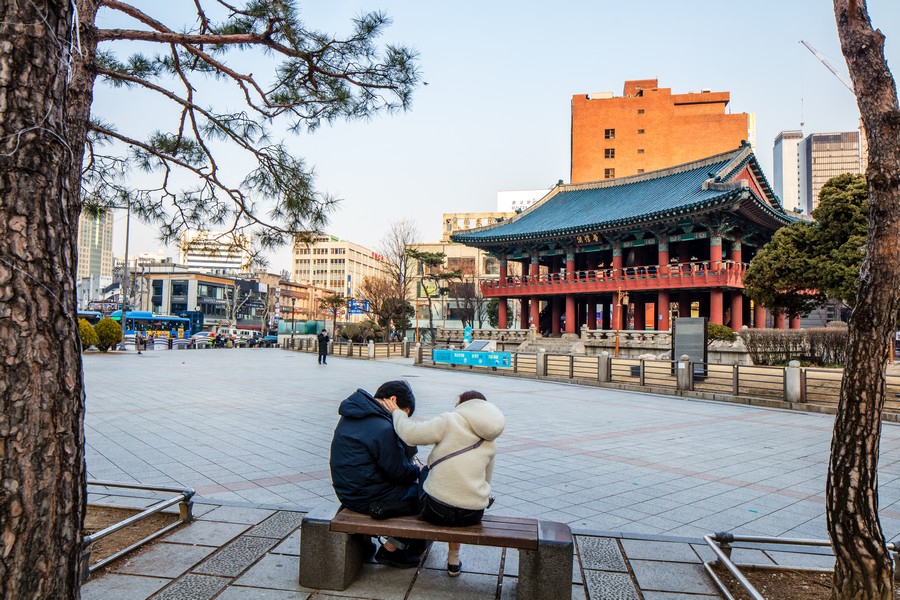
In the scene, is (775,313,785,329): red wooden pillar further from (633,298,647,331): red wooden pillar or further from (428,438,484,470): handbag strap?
(428,438,484,470): handbag strap

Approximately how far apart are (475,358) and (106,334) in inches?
815

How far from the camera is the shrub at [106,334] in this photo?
2964cm

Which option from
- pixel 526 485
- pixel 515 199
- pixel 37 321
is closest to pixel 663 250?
pixel 526 485

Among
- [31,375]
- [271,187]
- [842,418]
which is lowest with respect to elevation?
[842,418]

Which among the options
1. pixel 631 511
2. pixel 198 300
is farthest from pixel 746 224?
pixel 198 300

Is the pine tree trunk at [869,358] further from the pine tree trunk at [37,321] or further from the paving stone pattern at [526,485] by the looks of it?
the pine tree trunk at [37,321]

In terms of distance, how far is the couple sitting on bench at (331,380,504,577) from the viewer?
317 centimetres

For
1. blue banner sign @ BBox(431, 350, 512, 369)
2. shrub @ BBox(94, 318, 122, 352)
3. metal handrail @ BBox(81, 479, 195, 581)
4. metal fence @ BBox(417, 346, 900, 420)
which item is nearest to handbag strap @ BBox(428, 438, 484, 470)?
metal handrail @ BBox(81, 479, 195, 581)

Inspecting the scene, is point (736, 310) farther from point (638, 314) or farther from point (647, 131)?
point (647, 131)

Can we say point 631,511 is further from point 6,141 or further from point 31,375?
point 6,141

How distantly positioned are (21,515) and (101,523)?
9.19ft

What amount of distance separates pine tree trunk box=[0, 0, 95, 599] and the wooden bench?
4.65ft

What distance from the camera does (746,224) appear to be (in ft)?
101

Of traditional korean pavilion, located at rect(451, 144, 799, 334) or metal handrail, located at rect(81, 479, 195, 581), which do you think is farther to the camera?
traditional korean pavilion, located at rect(451, 144, 799, 334)
